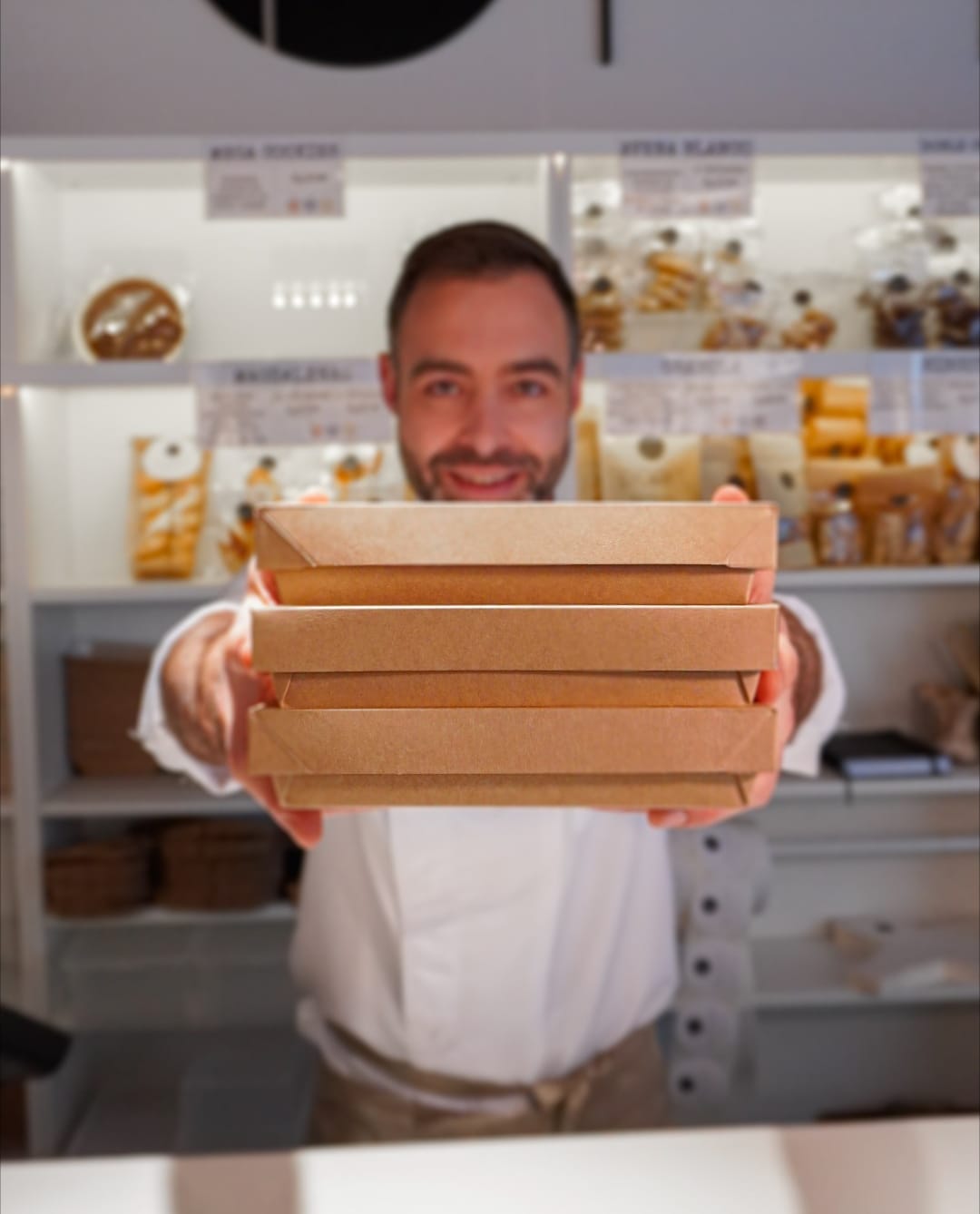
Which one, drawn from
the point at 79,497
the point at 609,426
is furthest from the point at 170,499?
the point at 609,426

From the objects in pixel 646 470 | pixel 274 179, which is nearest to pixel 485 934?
pixel 646 470

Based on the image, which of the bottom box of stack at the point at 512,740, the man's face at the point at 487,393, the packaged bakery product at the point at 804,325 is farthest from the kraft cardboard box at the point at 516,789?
the packaged bakery product at the point at 804,325

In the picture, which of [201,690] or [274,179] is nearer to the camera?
[201,690]

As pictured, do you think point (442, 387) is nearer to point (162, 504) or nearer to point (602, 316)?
point (602, 316)

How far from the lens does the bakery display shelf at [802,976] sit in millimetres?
1877

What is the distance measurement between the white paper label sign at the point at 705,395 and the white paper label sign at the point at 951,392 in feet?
0.55

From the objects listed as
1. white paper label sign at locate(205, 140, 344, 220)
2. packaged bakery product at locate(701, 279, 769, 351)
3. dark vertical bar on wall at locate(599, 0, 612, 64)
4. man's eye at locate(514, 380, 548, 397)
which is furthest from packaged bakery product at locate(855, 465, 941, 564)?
white paper label sign at locate(205, 140, 344, 220)

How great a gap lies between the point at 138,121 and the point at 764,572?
4.26 ft

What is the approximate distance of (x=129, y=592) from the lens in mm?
1839

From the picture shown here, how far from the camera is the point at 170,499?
6.15 ft

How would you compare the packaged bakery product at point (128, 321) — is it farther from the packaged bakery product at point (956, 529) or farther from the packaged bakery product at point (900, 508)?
the packaged bakery product at point (956, 529)

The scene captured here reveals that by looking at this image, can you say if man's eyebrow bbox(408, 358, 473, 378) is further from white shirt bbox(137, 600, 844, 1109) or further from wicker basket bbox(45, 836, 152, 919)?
wicker basket bbox(45, 836, 152, 919)

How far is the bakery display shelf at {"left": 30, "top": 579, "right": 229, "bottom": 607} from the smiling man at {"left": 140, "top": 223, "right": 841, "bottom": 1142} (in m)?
0.36

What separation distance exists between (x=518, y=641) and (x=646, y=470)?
112 cm
